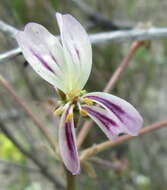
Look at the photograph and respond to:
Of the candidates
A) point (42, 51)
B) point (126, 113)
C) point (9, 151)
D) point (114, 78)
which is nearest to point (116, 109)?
point (126, 113)

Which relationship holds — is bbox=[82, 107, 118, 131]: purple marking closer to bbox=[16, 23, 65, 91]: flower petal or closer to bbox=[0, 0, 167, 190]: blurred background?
bbox=[16, 23, 65, 91]: flower petal

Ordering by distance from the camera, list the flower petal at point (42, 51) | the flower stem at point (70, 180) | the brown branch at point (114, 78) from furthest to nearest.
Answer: the brown branch at point (114, 78) < the flower stem at point (70, 180) < the flower petal at point (42, 51)

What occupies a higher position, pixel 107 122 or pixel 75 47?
pixel 75 47

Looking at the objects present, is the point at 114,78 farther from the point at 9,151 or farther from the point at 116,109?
the point at 9,151

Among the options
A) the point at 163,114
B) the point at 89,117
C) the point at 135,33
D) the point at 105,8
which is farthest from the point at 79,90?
the point at 163,114

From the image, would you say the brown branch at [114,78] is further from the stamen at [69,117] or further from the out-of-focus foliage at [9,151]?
the out-of-focus foliage at [9,151]

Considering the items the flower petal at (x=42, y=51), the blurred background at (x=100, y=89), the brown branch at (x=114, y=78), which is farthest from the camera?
the blurred background at (x=100, y=89)

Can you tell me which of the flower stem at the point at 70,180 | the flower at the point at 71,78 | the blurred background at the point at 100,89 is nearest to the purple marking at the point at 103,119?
the flower at the point at 71,78
